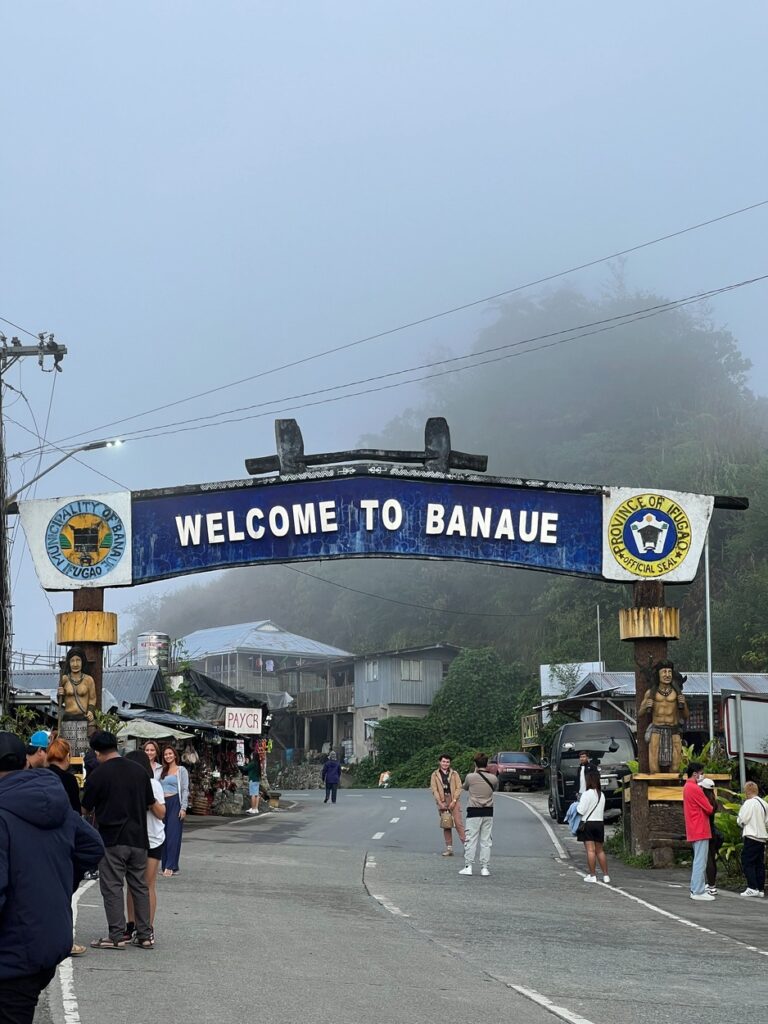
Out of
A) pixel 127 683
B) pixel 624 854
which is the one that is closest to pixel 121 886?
pixel 624 854

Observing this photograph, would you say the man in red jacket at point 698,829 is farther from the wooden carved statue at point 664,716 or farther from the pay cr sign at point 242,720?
the pay cr sign at point 242,720

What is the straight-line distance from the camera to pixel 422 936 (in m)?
12.4

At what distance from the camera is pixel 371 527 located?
70.9ft

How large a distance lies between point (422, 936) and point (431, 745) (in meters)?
59.4

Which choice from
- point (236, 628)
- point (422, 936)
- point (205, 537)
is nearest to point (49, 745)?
point (422, 936)

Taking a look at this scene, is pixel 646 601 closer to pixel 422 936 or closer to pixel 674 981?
pixel 422 936

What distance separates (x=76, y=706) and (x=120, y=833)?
10315mm

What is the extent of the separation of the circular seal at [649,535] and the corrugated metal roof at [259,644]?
5998 centimetres

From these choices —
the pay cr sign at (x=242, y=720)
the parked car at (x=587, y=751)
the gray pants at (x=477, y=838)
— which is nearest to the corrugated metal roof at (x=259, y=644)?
the pay cr sign at (x=242, y=720)

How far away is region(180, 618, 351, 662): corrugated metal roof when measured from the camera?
272ft

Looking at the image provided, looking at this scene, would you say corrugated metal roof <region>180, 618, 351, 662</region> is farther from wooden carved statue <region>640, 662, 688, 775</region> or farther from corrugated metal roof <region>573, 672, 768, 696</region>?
wooden carved statue <region>640, 662, 688, 775</region>

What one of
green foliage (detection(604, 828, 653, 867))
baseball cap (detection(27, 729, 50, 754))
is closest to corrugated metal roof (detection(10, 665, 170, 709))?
green foliage (detection(604, 828, 653, 867))

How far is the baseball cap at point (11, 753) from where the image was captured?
593 cm

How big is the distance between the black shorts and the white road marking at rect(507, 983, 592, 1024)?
30.8 ft
